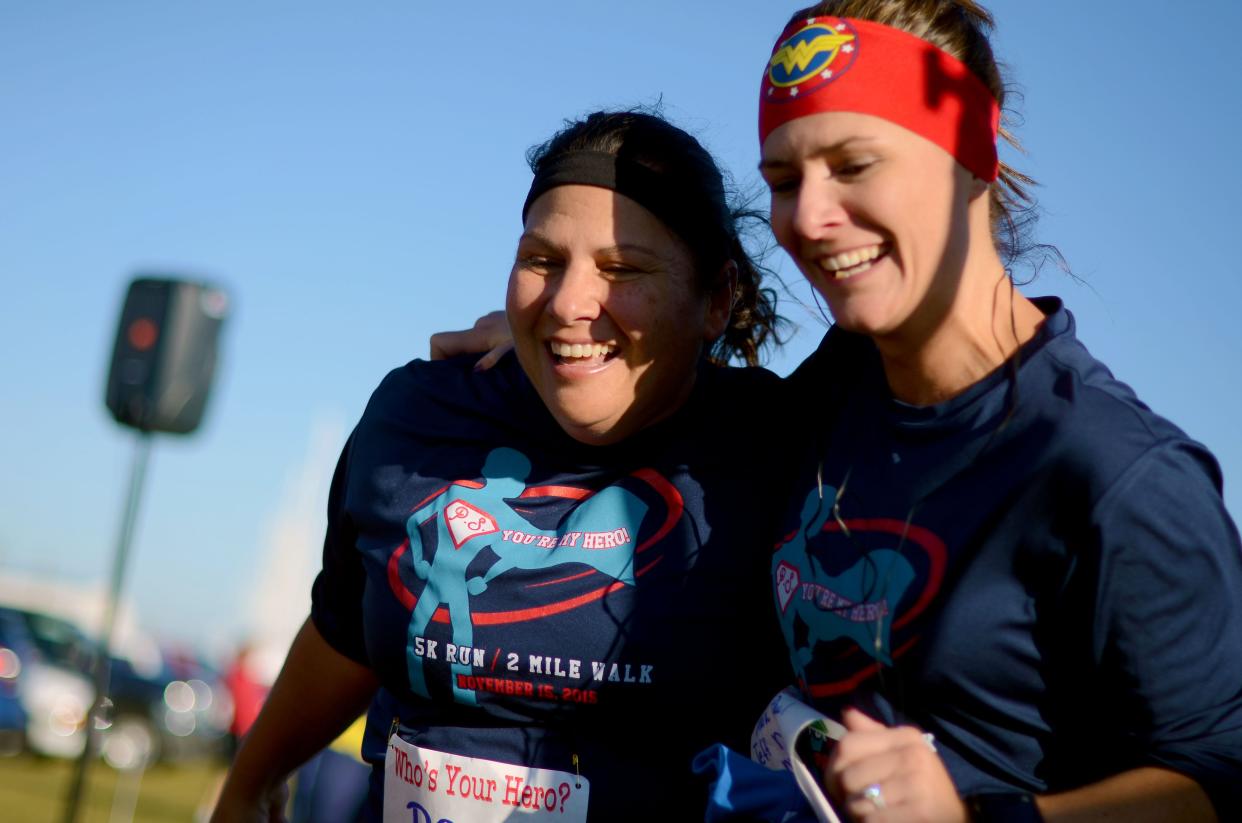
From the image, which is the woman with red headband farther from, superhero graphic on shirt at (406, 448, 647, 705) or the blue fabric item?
superhero graphic on shirt at (406, 448, 647, 705)

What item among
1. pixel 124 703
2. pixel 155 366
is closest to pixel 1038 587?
pixel 155 366

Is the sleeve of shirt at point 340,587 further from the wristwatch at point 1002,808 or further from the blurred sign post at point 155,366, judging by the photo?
the blurred sign post at point 155,366

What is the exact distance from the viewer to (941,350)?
1.91m

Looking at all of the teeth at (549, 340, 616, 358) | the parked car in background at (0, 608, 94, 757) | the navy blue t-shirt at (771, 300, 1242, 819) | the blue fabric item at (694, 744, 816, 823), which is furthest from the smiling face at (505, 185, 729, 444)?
the parked car in background at (0, 608, 94, 757)

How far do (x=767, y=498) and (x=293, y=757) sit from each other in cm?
137

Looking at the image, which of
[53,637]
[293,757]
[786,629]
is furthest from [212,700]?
[786,629]

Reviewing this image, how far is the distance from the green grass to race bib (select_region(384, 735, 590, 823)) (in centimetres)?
879

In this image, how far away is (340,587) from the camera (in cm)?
280

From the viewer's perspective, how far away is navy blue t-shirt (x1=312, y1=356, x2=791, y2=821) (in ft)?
7.43

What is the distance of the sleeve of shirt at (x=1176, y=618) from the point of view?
62.7 inches

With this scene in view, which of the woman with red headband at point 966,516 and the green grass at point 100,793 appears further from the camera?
the green grass at point 100,793

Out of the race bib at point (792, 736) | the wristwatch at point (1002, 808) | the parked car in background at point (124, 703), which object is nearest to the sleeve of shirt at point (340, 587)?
the race bib at point (792, 736)

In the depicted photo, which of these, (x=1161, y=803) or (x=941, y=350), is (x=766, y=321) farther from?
(x=1161, y=803)

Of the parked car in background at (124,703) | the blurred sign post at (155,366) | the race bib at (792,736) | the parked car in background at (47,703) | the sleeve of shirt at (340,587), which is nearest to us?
the race bib at (792,736)
